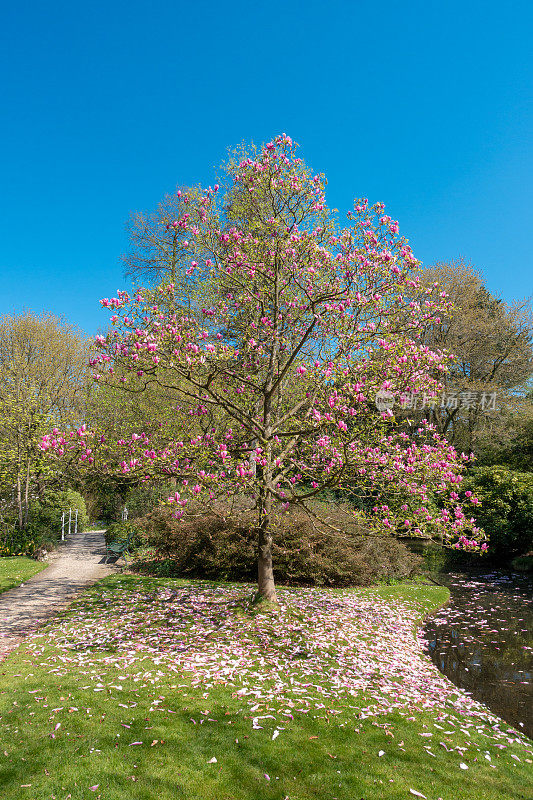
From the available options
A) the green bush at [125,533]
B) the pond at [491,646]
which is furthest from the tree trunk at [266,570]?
the green bush at [125,533]

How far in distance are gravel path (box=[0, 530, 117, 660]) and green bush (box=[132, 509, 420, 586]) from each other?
2361mm

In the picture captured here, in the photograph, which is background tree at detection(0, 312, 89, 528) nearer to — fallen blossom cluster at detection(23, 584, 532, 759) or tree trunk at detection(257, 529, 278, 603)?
fallen blossom cluster at detection(23, 584, 532, 759)

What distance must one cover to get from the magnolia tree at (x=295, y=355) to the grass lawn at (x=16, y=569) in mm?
6987

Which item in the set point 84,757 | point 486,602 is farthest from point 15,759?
point 486,602

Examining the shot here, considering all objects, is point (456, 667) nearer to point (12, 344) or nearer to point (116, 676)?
point (116, 676)

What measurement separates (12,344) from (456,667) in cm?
2424

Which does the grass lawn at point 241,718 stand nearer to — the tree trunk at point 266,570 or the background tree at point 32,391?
the tree trunk at point 266,570

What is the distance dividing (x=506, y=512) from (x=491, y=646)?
1194cm

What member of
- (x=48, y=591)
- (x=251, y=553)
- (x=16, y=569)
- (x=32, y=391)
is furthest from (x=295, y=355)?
(x=32, y=391)

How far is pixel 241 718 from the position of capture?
5.75 meters

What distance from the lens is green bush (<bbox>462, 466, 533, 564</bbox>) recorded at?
2011cm

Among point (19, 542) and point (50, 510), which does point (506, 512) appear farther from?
point (50, 510)

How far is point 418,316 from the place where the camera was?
10133mm

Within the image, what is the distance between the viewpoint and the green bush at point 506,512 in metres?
20.1
